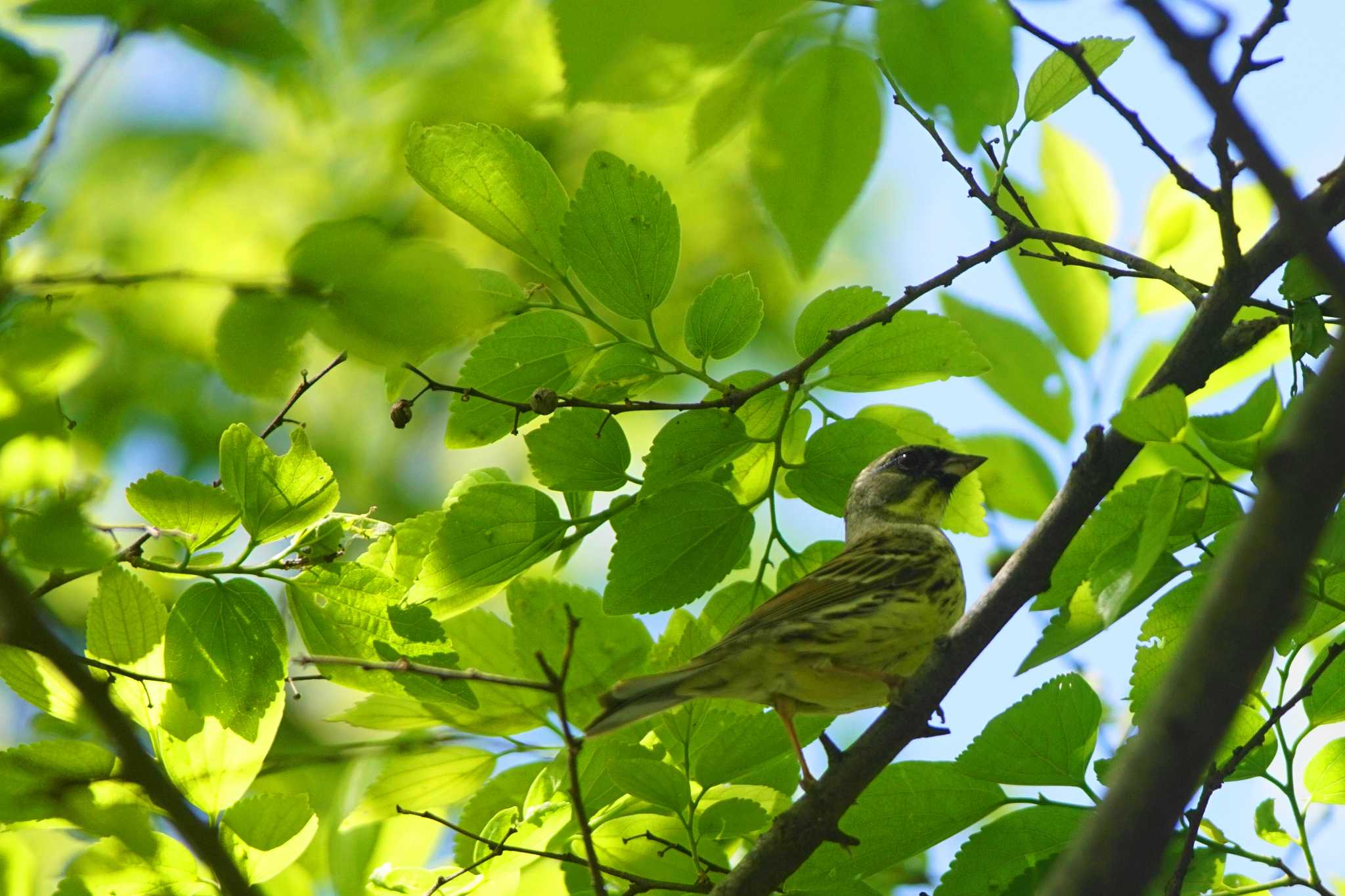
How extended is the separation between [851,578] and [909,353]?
5.12 feet

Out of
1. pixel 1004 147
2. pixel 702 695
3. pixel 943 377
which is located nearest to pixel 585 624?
pixel 702 695

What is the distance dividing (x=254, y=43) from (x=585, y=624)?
227cm

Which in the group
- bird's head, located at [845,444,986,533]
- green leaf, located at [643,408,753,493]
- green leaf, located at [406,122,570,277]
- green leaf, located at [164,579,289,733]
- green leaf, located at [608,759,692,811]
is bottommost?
green leaf, located at [164,579,289,733]

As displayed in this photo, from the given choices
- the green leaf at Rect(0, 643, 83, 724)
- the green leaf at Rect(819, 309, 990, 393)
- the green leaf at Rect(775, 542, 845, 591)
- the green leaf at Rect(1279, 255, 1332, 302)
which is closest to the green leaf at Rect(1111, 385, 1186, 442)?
the green leaf at Rect(1279, 255, 1332, 302)

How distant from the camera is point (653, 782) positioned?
3176 millimetres

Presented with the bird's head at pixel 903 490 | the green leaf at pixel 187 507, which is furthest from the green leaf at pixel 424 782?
the bird's head at pixel 903 490

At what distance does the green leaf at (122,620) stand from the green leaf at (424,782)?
806mm

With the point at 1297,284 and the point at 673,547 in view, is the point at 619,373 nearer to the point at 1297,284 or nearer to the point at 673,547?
the point at 673,547

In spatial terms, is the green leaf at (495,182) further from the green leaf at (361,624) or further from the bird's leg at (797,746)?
the bird's leg at (797,746)

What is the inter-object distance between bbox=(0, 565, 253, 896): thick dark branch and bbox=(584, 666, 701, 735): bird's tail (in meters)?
1.90

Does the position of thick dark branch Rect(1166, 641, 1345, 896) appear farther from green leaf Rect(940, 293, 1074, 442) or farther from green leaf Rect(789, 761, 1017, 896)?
green leaf Rect(940, 293, 1074, 442)

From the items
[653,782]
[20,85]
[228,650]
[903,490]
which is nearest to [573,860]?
[653,782]

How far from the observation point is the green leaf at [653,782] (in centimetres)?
315

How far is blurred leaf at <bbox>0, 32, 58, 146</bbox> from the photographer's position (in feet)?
6.29
